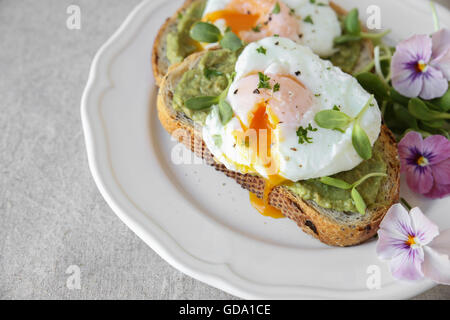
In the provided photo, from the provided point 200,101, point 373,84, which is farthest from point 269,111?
point 373,84

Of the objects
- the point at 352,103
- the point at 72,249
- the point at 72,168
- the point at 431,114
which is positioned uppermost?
the point at 352,103

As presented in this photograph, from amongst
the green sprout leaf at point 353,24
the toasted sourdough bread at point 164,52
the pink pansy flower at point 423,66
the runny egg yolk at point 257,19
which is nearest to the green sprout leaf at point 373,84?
the pink pansy flower at point 423,66

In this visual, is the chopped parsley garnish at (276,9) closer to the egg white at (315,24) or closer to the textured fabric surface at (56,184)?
the egg white at (315,24)

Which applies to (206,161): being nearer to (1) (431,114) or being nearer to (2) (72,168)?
(2) (72,168)

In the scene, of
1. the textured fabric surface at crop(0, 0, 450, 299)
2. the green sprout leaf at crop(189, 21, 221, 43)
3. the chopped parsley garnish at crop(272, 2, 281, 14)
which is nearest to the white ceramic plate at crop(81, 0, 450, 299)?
the textured fabric surface at crop(0, 0, 450, 299)

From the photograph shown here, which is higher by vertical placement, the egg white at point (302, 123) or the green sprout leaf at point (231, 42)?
the green sprout leaf at point (231, 42)

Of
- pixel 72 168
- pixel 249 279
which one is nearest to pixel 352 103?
pixel 249 279

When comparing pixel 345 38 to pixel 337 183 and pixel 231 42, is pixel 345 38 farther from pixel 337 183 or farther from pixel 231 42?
pixel 337 183
